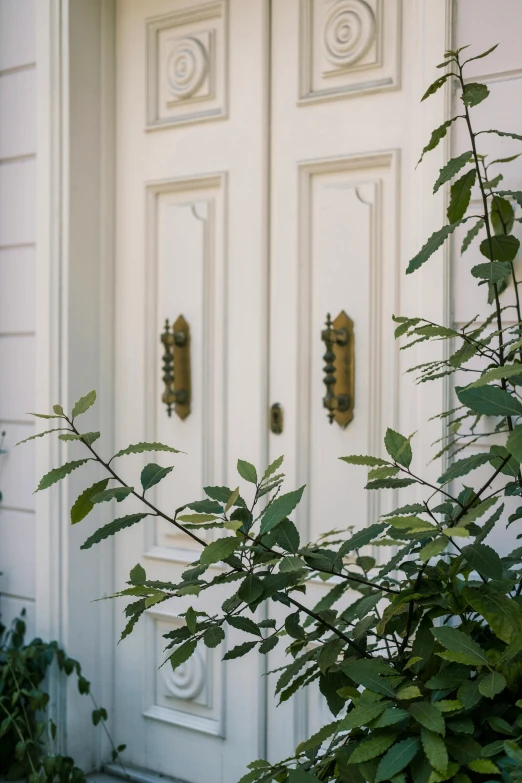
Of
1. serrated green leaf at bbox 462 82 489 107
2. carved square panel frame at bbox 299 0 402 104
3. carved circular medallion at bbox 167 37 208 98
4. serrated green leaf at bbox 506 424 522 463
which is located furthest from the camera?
carved circular medallion at bbox 167 37 208 98

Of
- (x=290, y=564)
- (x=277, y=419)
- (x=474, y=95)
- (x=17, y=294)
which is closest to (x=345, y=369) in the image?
(x=277, y=419)

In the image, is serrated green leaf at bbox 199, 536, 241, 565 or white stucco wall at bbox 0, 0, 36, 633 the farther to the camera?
white stucco wall at bbox 0, 0, 36, 633

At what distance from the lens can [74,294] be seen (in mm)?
2465

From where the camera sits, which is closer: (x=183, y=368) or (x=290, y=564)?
(x=290, y=564)

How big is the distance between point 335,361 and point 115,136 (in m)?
1.02

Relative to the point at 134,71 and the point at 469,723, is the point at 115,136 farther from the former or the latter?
the point at 469,723

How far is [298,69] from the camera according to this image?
2205mm

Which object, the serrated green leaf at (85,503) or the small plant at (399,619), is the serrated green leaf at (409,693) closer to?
the small plant at (399,619)

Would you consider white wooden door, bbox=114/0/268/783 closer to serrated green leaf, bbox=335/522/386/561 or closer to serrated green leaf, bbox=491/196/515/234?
serrated green leaf, bbox=491/196/515/234

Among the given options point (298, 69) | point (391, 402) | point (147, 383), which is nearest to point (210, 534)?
point (147, 383)

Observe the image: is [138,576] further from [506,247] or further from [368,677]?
[506,247]

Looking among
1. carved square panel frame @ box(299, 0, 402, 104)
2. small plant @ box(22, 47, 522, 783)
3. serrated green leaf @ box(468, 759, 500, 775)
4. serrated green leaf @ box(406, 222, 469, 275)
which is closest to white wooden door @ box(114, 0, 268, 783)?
carved square panel frame @ box(299, 0, 402, 104)

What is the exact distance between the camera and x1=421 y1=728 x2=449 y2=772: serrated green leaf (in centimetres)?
92

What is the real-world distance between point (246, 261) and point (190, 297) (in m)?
0.22
